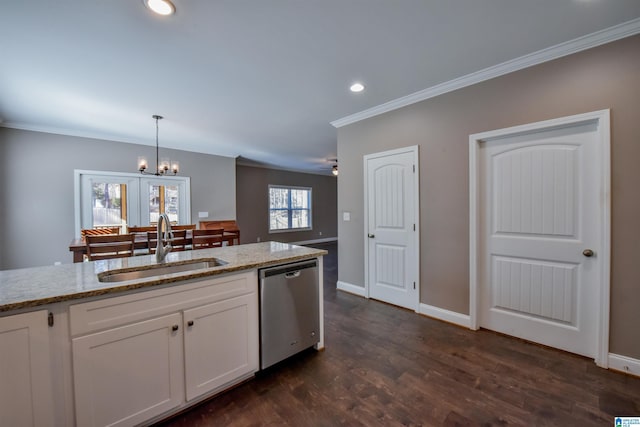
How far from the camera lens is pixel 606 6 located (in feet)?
5.60

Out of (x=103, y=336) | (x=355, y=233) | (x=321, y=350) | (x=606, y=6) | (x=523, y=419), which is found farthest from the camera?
(x=355, y=233)

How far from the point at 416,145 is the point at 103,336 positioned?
3176 millimetres

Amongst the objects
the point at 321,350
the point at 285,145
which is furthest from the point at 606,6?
the point at 285,145

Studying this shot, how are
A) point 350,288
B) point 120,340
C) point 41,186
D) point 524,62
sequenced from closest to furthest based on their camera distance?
point 120,340
point 524,62
point 350,288
point 41,186

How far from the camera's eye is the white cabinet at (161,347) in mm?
1284

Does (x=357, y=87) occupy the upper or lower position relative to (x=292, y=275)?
upper

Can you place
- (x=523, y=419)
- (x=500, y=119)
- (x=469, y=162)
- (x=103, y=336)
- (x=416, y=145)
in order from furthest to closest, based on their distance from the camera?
(x=416, y=145)
(x=469, y=162)
(x=500, y=119)
(x=523, y=419)
(x=103, y=336)

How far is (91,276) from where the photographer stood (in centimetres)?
152

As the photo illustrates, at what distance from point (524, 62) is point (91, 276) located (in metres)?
3.65

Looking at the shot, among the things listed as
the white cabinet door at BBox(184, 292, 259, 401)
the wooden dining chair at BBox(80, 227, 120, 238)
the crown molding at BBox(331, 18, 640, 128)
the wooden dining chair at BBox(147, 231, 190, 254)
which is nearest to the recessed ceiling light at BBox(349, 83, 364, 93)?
the crown molding at BBox(331, 18, 640, 128)

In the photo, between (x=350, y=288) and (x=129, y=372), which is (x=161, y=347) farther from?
(x=350, y=288)

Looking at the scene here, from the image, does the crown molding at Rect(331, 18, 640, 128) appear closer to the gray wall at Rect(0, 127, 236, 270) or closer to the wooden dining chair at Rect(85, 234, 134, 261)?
the wooden dining chair at Rect(85, 234, 134, 261)

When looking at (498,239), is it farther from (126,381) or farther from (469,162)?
(126,381)

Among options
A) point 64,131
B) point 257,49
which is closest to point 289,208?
point 64,131
